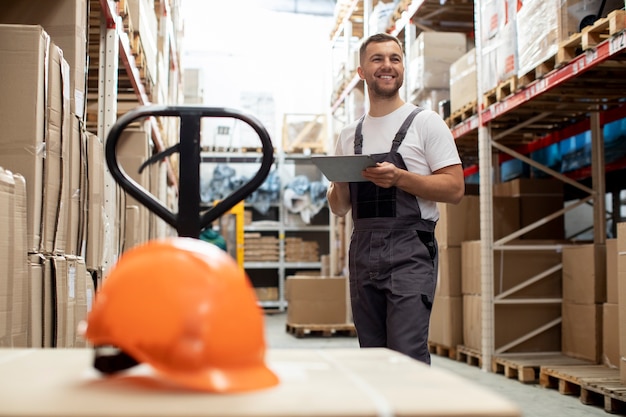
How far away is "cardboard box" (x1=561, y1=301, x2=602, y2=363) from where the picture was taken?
19.9ft

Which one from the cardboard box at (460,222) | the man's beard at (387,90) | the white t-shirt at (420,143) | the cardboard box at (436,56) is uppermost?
the cardboard box at (436,56)

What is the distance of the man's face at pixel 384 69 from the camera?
126 inches

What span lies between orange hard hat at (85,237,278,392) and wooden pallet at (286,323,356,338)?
923 cm

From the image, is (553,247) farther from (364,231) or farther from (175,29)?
(175,29)

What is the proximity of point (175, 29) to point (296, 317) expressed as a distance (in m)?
5.33

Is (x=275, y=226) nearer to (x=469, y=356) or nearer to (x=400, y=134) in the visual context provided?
(x=469, y=356)

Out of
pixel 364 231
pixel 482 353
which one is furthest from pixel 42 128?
pixel 482 353

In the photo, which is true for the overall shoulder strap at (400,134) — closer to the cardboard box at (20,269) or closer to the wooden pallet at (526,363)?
the cardboard box at (20,269)

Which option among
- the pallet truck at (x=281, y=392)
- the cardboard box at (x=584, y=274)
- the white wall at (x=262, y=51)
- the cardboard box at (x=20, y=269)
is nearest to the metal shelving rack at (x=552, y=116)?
the cardboard box at (x=584, y=274)

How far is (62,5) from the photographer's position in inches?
152

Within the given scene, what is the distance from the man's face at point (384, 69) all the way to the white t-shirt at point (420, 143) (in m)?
0.11

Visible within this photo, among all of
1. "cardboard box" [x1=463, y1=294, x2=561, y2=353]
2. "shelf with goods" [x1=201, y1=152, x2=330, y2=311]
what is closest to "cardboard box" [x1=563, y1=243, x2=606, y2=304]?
"cardboard box" [x1=463, y1=294, x2=561, y2=353]

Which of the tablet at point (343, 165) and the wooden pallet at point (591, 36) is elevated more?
the wooden pallet at point (591, 36)

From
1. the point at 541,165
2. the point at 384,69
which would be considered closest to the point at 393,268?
the point at 384,69
